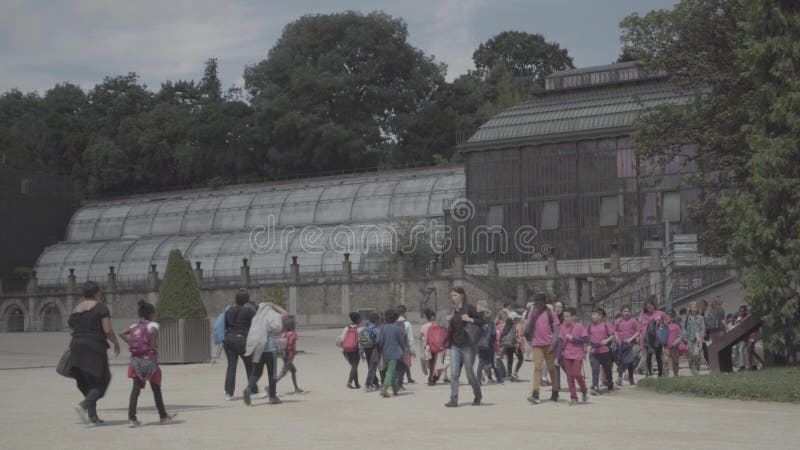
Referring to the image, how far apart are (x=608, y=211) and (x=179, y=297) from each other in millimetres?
32817

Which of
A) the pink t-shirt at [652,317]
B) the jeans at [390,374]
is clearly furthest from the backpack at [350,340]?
the pink t-shirt at [652,317]

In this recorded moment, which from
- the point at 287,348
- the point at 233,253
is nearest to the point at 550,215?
the point at 233,253

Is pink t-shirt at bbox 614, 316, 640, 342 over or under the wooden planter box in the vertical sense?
over

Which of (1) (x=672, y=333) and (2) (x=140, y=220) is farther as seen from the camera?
(2) (x=140, y=220)

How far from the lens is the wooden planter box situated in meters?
31.4

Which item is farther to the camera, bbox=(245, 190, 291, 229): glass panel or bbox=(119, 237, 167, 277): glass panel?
bbox=(119, 237, 167, 277): glass panel

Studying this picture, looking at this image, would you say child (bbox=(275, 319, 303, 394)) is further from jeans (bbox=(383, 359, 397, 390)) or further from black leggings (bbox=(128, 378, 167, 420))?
black leggings (bbox=(128, 378, 167, 420))

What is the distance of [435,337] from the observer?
2288 cm

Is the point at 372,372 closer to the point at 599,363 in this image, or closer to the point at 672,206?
the point at 599,363

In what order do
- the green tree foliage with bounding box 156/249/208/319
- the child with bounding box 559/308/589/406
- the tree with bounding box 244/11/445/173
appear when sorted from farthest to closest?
1. the tree with bounding box 244/11/445/173
2. the green tree foliage with bounding box 156/249/208/319
3. the child with bounding box 559/308/589/406

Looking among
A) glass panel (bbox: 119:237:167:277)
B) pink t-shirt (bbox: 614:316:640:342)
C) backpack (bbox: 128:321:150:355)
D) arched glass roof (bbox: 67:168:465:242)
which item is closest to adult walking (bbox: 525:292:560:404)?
pink t-shirt (bbox: 614:316:640:342)

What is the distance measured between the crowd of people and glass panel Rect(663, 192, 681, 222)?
101ft

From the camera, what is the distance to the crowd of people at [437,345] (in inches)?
596

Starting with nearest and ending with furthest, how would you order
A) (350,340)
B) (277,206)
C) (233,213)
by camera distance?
1. (350,340)
2. (277,206)
3. (233,213)
